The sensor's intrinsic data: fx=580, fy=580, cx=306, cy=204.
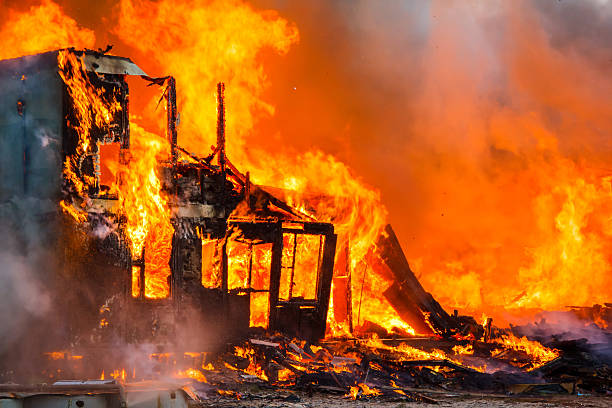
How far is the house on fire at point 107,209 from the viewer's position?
12.5 metres

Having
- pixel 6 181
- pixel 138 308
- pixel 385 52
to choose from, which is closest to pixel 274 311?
pixel 138 308

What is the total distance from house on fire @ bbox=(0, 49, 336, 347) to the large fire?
177 mm

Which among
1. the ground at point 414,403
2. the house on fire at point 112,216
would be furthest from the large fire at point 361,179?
the ground at point 414,403

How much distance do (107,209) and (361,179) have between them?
1728 centimetres

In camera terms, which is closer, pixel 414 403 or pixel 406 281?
pixel 414 403

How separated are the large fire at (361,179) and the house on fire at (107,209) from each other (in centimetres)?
18

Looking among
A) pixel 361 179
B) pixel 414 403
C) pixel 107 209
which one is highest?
pixel 361 179

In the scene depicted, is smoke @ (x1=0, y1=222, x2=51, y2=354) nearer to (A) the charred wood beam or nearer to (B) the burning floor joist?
(B) the burning floor joist

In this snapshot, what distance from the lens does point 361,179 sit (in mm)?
28516

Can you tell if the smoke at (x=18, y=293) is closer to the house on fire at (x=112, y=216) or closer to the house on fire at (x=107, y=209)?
the house on fire at (x=112, y=216)

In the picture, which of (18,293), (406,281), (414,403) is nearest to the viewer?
(414,403)

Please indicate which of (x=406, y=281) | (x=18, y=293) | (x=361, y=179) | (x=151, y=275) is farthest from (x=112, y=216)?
(x=361, y=179)

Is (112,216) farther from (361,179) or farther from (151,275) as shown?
(361,179)

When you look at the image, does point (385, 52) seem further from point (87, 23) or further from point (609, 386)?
point (609, 386)
